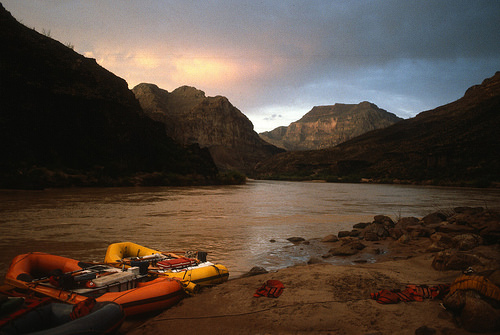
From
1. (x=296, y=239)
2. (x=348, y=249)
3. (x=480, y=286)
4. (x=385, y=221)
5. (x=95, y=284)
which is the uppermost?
(x=480, y=286)

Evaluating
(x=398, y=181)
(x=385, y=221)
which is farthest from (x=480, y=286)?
(x=398, y=181)

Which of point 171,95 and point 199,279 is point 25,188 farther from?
point 171,95

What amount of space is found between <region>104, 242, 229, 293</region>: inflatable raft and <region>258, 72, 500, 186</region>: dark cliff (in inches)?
2271

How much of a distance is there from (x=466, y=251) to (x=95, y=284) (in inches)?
271

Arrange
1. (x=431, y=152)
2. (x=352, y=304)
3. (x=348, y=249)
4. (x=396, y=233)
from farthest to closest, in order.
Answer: (x=431, y=152)
(x=396, y=233)
(x=348, y=249)
(x=352, y=304)

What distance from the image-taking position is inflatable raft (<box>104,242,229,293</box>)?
5340 mm

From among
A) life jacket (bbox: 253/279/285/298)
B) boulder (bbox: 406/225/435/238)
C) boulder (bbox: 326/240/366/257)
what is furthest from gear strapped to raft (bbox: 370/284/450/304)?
boulder (bbox: 406/225/435/238)

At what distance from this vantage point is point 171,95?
199 meters

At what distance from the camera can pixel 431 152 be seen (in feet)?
214

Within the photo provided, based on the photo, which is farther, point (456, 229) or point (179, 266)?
point (456, 229)

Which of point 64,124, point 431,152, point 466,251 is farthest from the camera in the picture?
point 431,152

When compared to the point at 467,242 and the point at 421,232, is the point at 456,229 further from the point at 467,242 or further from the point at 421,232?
the point at 467,242

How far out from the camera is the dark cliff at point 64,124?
35156mm

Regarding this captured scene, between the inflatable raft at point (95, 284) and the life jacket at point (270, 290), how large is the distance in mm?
1299
